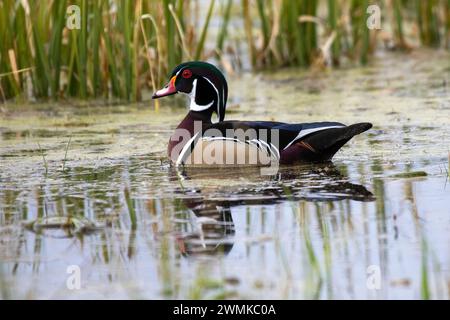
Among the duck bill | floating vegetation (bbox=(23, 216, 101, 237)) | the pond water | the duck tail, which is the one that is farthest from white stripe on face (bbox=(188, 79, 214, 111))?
floating vegetation (bbox=(23, 216, 101, 237))

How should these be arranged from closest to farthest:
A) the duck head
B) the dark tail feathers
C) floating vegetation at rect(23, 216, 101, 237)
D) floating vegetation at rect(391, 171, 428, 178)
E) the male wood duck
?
floating vegetation at rect(23, 216, 101, 237) < floating vegetation at rect(391, 171, 428, 178) < the dark tail feathers < the male wood duck < the duck head

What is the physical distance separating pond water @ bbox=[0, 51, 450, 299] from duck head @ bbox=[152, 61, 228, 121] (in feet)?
1.43

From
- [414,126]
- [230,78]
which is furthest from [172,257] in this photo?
[230,78]

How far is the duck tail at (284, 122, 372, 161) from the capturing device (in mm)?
6699

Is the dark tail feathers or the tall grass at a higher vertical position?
the tall grass

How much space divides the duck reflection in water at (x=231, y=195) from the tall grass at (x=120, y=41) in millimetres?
1880

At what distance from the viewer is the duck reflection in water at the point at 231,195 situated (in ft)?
16.6

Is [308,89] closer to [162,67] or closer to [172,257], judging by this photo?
[162,67]

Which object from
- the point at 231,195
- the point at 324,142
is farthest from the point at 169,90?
the point at 231,195

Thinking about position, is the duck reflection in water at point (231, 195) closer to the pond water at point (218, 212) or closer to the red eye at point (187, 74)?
the pond water at point (218, 212)

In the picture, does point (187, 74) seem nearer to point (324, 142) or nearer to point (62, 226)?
point (324, 142)

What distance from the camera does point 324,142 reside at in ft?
22.2

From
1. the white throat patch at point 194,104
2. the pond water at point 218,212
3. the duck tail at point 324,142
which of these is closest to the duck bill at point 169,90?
the white throat patch at point 194,104

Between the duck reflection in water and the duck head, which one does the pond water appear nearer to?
the duck reflection in water
